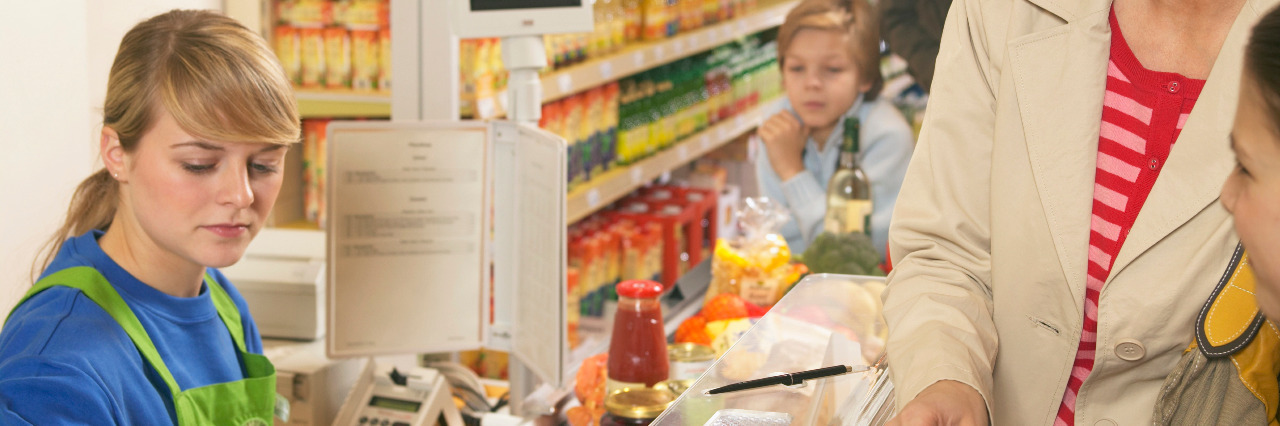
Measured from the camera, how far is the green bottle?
3.06m

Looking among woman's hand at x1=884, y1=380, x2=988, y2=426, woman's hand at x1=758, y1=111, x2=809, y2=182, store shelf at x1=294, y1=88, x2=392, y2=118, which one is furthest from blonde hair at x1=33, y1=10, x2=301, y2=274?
woman's hand at x1=758, y1=111, x2=809, y2=182

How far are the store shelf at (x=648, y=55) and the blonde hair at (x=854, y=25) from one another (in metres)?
0.66

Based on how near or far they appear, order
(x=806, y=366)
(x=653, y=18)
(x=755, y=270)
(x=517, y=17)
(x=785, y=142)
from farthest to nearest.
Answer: (x=653, y=18)
(x=785, y=142)
(x=755, y=270)
(x=517, y=17)
(x=806, y=366)

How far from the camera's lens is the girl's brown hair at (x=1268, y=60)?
79 centimetres

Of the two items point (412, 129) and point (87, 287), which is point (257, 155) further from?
point (412, 129)

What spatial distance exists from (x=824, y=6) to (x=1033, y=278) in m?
2.11

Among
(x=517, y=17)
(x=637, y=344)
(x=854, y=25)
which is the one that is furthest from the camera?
(x=854, y=25)

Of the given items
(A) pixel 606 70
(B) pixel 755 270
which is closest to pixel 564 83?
(A) pixel 606 70

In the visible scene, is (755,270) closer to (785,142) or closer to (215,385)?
(785,142)

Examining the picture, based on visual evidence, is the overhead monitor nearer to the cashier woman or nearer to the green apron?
the cashier woman

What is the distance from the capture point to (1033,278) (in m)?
1.19

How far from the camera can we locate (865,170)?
3250 mm

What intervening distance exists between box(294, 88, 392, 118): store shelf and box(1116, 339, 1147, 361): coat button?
7.79ft

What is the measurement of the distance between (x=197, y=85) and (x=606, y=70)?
84.6 inches
